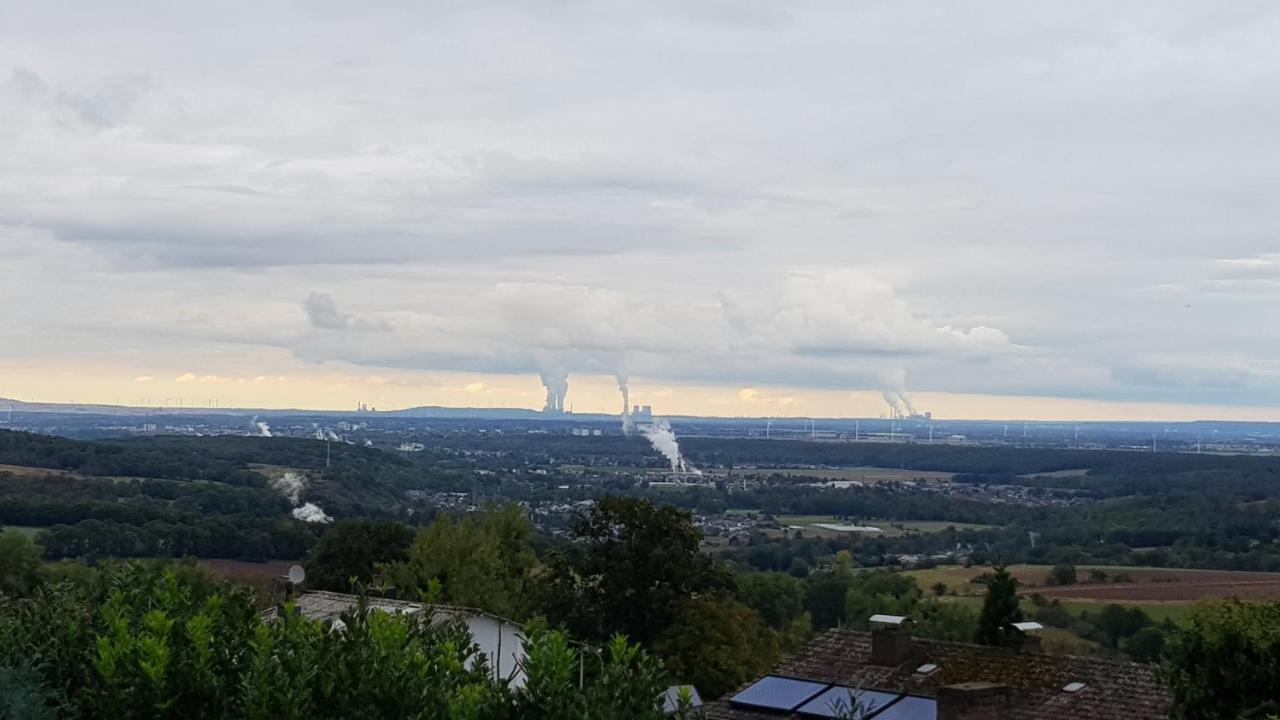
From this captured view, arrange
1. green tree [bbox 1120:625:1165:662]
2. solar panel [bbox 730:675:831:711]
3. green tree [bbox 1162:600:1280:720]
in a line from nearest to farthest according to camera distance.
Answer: green tree [bbox 1162:600:1280:720] → solar panel [bbox 730:675:831:711] → green tree [bbox 1120:625:1165:662]

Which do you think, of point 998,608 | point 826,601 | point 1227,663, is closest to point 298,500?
point 826,601

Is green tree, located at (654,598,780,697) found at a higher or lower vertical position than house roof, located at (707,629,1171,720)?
lower

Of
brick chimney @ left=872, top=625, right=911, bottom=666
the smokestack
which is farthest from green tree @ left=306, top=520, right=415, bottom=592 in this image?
brick chimney @ left=872, top=625, right=911, bottom=666

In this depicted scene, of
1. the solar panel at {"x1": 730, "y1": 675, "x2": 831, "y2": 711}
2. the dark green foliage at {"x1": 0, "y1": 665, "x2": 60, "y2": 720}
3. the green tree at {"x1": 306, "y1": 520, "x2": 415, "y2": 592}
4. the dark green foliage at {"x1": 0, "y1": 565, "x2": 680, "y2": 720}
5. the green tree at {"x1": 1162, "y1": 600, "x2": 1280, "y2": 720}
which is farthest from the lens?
the green tree at {"x1": 306, "y1": 520, "x2": 415, "y2": 592}

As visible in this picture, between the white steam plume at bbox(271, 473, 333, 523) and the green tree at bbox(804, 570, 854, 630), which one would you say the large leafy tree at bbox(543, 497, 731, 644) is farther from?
the white steam plume at bbox(271, 473, 333, 523)

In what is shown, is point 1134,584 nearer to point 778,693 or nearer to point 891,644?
point 891,644

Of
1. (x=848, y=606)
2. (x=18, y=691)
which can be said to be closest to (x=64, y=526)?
(x=848, y=606)
